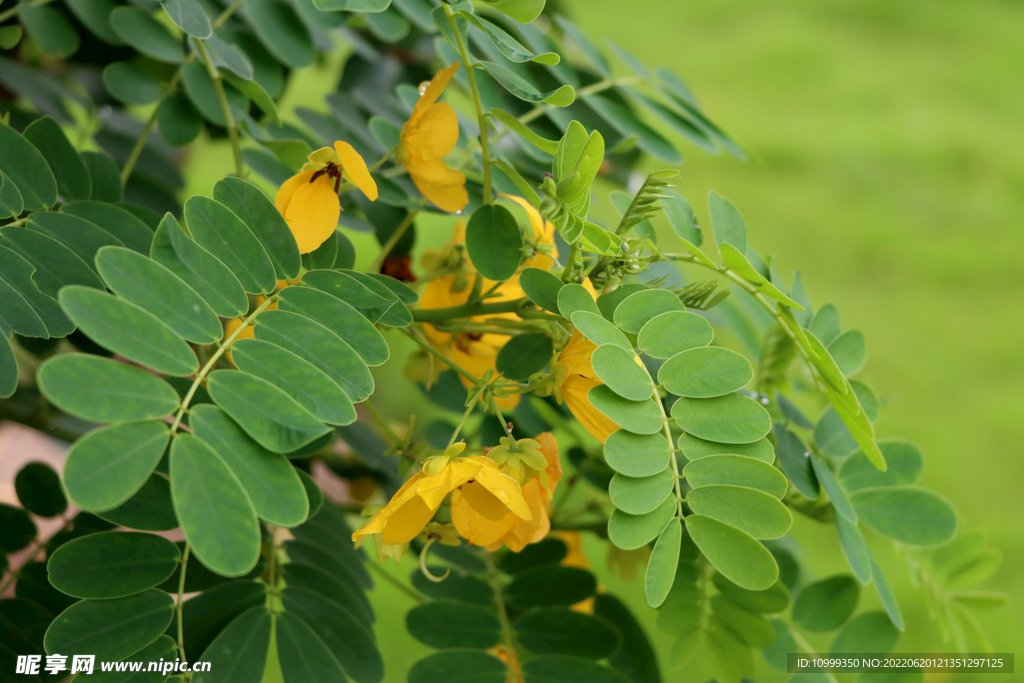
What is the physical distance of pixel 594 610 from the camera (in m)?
0.57

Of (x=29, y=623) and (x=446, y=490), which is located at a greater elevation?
(x=446, y=490)

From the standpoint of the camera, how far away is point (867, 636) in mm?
540

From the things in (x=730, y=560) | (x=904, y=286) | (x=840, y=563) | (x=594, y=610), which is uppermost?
(x=730, y=560)

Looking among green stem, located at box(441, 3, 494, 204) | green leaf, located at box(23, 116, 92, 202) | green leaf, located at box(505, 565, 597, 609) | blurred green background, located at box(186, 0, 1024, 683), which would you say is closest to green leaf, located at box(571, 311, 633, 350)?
green stem, located at box(441, 3, 494, 204)

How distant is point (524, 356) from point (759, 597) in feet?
0.70

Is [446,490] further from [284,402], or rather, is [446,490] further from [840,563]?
[840,563]

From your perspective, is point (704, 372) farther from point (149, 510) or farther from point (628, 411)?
point (149, 510)

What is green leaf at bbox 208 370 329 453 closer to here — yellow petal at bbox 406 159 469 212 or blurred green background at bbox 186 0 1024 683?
yellow petal at bbox 406 159 469 212

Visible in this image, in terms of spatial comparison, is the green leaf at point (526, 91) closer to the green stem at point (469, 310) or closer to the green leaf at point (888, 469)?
the green stem at point (469, 310)

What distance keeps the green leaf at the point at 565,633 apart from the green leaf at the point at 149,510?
0.23 meters

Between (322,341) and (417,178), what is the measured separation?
0.14m

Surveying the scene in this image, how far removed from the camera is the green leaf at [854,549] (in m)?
0.41

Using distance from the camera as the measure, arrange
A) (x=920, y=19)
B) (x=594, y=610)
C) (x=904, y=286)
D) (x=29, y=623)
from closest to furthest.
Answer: (x=29, y=623) < (x=594, y=610) < (x=904, y=286) < (x=920, y=19)

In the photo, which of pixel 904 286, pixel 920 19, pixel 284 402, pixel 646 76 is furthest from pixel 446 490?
pixel 920 19
